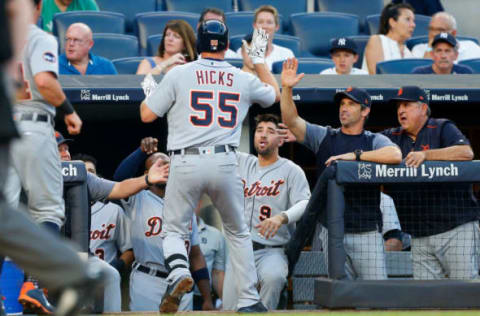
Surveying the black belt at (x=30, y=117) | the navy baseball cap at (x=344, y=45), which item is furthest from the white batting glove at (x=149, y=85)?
the navy baseball cap at (x=344, y=45)

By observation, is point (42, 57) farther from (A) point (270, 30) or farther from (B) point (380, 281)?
(A) point (270, 30)

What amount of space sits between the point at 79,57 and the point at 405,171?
3.12m

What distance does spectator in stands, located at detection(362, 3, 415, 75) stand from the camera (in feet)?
27.0

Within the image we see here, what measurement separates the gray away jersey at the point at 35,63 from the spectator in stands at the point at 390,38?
4318 mm

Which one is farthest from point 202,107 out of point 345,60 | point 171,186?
point 345,60

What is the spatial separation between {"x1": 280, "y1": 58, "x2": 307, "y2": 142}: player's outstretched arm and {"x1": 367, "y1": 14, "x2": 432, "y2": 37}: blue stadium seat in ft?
13.6

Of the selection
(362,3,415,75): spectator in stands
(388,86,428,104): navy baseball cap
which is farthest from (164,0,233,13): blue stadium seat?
(388,86,428,104): navy baseball cap

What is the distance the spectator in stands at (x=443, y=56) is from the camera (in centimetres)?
750

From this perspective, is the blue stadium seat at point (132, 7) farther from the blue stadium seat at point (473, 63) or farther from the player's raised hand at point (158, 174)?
the player's raised hand at point (158, 174)

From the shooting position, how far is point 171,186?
5.28 metres

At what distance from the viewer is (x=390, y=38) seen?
8.44 m

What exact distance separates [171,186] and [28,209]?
1000 millimetres

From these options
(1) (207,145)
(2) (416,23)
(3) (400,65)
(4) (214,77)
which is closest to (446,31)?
(3) (400,65)

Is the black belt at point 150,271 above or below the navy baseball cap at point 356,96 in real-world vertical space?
below
